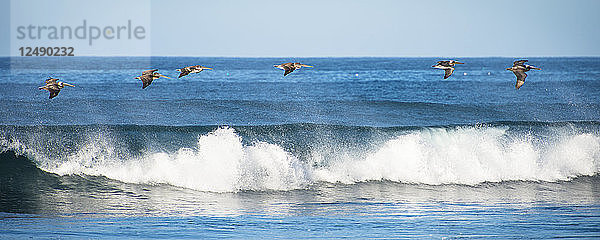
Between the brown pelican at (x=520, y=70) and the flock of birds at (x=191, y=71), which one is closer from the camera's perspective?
the flock of birds at (x=191, y=71)

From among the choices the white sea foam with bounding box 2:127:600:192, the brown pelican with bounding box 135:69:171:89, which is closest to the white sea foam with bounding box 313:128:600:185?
the white sea foam with bounding box 2:127:600:192

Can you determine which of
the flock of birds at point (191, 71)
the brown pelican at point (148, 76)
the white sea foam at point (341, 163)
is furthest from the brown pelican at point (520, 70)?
the brown pelican at point (148, 76)

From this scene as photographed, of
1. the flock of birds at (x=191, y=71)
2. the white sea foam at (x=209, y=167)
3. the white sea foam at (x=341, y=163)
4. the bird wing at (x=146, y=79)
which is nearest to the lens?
the bird wing at (x=146, y=79)

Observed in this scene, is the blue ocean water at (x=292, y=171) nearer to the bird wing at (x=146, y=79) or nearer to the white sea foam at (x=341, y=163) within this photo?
the white sea foam at (x=341, y=163)

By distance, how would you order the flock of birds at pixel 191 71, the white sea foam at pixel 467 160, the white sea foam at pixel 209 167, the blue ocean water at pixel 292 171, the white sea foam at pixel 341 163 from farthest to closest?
1. the white sea foam at pixel 467 160
2. the white sea foam at pixel 341 163
3. the white sea foam at pixel 209 167
4. the flock of birds at pixel 191 71
5. the blue ocean water at pixel 292 171

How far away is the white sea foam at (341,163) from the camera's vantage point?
1489 cm

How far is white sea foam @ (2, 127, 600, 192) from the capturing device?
1489 centimetres

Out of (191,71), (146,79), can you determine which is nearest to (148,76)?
(146,79)

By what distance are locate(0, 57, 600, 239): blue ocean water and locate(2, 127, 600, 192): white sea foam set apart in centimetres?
4

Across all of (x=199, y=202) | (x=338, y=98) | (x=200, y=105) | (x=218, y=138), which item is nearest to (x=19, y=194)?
(x=199, y=202)

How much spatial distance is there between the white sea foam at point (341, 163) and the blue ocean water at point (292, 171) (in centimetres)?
4

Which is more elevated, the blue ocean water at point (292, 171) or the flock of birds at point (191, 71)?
the flock of birds at point (191, 71)

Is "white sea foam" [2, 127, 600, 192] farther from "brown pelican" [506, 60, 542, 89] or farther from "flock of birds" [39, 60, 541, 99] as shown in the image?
"brown pelican" [506, 60, 542, 89]

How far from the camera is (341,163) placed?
Result: 1625 centimetres
